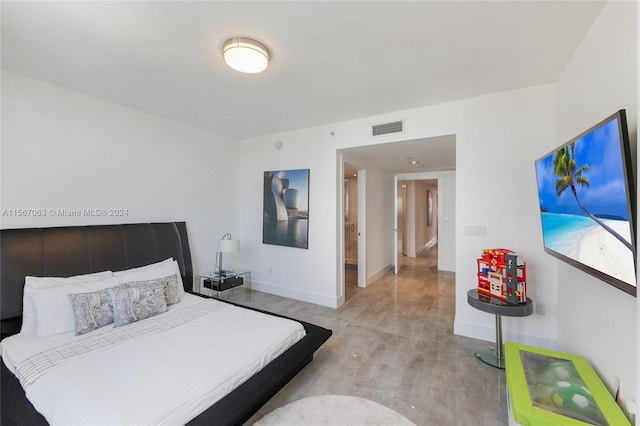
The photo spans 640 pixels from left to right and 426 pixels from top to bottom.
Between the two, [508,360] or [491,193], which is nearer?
[508,360]

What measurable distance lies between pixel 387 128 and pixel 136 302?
131 inches

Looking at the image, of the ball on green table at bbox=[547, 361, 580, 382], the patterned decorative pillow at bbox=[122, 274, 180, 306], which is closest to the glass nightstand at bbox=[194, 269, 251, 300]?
the patterned decorative pillow at bbox=[122, 274, 180, 306]

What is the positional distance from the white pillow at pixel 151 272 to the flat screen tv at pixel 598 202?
3.41 metres

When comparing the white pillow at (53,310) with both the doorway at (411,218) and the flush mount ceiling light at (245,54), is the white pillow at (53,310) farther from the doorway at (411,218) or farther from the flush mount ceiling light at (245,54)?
the doorway at (411,218)

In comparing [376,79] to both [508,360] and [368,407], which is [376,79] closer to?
[508,360]

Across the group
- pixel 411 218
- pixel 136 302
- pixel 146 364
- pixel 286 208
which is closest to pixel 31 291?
pixel 136 302

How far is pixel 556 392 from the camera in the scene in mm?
1483

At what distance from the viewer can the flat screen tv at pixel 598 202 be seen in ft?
3.65

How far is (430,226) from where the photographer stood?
410 inches

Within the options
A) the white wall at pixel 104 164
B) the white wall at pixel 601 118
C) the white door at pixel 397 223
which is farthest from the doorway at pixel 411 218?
the white wall at pixel 104 164

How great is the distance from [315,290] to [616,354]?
309 centimetres

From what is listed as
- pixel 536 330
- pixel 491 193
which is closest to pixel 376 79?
pixel 491 193

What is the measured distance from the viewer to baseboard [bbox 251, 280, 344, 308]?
151 inches

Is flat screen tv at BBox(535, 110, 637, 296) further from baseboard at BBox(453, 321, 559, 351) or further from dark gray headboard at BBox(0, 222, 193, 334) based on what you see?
dark gray headboard at BBox(0, 222, 193, 334)
